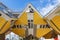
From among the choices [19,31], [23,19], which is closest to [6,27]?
[19,31]

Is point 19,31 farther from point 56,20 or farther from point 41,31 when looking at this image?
point 56,20

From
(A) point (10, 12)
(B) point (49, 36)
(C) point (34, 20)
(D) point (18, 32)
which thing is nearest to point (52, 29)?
(B) point (49, 36)

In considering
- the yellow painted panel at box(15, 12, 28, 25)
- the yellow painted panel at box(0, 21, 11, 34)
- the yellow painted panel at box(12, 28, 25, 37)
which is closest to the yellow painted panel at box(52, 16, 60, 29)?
the yellow painted panel at box(15, 12, 28, 25)

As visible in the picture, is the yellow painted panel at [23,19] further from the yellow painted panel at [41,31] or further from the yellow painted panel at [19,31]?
the yellow painted panel at [41,31]

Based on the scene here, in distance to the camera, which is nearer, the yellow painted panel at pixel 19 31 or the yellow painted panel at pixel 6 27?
the yellow painted panel at pixel 6 27

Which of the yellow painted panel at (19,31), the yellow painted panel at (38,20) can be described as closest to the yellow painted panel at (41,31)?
the yellow painted panel at (38,20)

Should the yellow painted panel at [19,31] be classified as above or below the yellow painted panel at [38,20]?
below

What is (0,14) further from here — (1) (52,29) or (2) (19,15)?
(1) (52,29)

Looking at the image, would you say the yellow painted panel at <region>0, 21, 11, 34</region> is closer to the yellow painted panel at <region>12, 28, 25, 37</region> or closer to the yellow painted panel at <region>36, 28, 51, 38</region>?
the yellow painted panel at <region>12, 28, 25, 37</region>

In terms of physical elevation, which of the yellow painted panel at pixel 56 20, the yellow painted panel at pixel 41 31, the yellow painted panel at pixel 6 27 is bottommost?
the yellow painted panel at pixel 41 31

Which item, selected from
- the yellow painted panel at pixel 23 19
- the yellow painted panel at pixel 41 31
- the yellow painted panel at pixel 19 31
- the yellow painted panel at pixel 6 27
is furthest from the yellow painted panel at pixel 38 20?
the yellow painted panel at pixel 6 27

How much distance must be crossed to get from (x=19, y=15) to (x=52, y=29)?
1.36 m

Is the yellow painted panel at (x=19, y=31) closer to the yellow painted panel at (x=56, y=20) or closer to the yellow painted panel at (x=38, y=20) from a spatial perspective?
the yellow painted panel at (x=38, y=20)

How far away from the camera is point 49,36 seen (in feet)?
24.1
